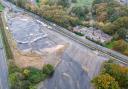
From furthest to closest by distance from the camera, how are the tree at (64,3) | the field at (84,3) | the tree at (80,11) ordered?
1. the field at (84,3)
2. the tree at (64,3)
3. the tree at (80,11)

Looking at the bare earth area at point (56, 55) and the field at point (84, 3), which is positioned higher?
the field at point (84, 3)

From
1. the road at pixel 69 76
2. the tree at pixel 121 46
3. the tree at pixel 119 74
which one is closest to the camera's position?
the tree at pixel 119 74

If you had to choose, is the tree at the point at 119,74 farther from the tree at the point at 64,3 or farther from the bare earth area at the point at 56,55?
the tree at the point at 64,3

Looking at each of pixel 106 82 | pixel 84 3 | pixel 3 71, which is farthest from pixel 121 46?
pixel 84 3

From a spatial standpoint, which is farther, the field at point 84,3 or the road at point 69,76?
the field at point 84,3

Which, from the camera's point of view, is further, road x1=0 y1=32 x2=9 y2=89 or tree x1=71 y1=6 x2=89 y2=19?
tree x1=71 y1=6 x2=89 y2=19

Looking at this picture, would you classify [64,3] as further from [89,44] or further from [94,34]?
[89,44]

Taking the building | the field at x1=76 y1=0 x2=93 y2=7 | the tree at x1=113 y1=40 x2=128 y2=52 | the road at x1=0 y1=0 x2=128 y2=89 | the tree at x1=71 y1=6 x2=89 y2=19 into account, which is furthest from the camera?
the field at x1=76 y1=0 x2=93 y2=7

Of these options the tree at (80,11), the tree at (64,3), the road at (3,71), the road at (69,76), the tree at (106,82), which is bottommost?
the road at (69,76)

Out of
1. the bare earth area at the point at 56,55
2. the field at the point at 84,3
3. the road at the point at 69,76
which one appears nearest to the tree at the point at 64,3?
the field at the point at 84,3

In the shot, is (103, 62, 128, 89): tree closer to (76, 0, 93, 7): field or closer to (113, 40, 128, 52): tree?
(113, 40, 128, 52): tree

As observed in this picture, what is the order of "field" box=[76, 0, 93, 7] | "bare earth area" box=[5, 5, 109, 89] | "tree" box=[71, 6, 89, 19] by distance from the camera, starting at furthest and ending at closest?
1. "field" box=[76, 0, 93, 7]
2. "tree" box=[71, 6, 89, 19]
3. "bare earth area" box=[5, 5, 109, 89]

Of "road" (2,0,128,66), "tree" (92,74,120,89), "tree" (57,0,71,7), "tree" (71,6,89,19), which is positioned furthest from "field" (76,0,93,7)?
"tree" (92,74,120,89)
